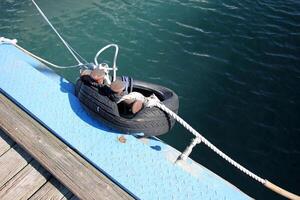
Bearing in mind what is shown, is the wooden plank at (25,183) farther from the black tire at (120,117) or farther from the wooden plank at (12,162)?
the black tire at (120,117)

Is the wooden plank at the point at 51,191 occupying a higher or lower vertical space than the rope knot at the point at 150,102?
lower

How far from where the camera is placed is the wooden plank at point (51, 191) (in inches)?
151

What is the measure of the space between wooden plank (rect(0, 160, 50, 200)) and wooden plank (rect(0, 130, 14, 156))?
1.40 feet

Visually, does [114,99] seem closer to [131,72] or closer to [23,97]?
[23,97]

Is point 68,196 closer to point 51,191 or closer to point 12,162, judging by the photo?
point 51,191

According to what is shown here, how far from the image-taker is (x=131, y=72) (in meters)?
8.17

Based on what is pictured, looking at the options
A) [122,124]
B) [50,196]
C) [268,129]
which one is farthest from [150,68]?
[50,196]

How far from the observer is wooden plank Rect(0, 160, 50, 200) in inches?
152

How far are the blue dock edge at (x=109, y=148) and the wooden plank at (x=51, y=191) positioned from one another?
45 centimetres

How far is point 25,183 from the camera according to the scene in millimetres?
3973

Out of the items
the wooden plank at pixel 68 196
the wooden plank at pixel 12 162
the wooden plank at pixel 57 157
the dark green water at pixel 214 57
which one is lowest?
the dark green water at pixel 214 57

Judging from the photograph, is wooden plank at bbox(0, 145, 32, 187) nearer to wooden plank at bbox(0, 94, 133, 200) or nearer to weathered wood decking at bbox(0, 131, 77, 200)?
weathered wood decking at bbox(0, 131, 77, 200)

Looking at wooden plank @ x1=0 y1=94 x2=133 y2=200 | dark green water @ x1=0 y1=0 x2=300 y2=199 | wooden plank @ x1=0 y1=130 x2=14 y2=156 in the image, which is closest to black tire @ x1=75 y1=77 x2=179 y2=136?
wooden plank @ x1=0 y1=94 x2=133 y2=200

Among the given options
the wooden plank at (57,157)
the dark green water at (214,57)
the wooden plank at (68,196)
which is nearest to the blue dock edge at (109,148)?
the wooden plank at (57,157)
